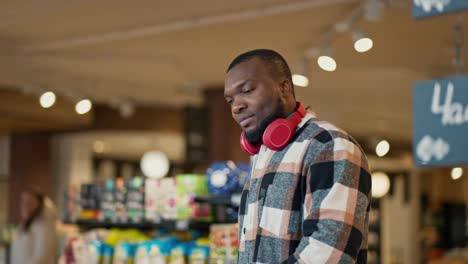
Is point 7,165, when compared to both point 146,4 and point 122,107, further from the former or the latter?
point 146,4

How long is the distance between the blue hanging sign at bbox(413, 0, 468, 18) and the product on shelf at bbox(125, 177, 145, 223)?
2984 millimetres

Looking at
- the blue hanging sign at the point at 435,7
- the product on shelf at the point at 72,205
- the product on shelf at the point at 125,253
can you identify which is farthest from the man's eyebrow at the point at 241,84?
the product on shelf at the point at 72,205

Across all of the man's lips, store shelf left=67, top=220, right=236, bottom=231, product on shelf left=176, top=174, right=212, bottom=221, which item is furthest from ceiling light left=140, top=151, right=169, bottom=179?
the man's lips

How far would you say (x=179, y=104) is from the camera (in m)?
13.8

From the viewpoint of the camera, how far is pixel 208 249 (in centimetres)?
442

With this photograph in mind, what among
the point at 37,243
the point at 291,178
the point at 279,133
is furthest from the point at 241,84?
the point at 37,243

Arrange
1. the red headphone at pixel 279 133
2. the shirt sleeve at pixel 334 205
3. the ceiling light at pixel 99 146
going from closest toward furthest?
1. the shirt sleeve at pixel 334 205
2. the red headphone at pixel 279 133
3. the ceiling light at pixel 99 146

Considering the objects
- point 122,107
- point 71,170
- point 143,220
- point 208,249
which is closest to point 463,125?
point 208,249

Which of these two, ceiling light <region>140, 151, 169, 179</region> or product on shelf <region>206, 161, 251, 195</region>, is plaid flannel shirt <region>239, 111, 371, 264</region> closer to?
product on shelf <region>206, 161, 251, 195</region>

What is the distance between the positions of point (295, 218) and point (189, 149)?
31.4 feet

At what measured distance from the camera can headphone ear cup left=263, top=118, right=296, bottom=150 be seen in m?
2.02

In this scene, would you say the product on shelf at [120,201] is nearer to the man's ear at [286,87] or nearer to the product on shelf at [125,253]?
the product on shelf at [125,253]

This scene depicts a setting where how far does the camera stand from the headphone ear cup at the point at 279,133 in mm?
2021

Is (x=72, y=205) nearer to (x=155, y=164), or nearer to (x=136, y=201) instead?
(x=136, y=201)
